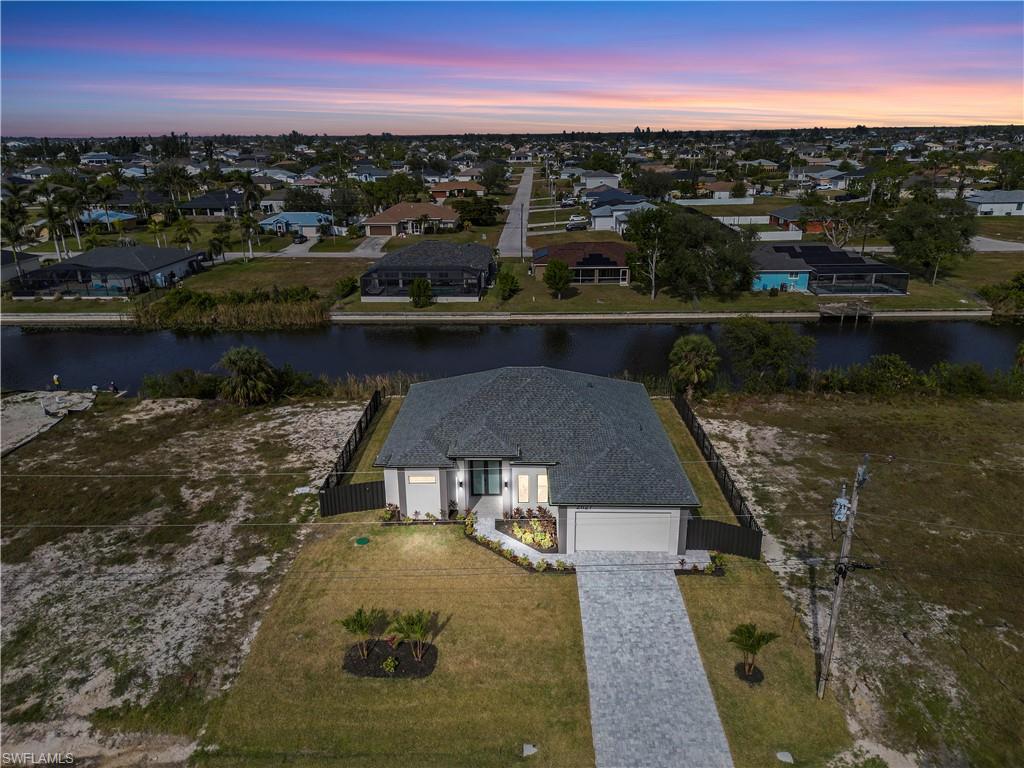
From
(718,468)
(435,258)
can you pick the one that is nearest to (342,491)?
(718,468)

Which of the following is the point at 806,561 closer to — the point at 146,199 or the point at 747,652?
the point at 747,652

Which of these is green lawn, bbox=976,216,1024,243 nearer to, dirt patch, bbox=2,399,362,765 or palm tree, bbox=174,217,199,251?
dirt patch, bbox=2,399,362,765

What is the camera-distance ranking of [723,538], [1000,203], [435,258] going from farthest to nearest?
1. [1000,203]
2. [435,258]
3. [723,538]

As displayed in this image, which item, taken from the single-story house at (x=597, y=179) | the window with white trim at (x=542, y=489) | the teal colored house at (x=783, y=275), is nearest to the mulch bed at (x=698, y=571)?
the window with white trim at (x=542, y=489)

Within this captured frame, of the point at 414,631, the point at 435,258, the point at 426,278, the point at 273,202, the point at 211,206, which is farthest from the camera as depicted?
the point at 273,202

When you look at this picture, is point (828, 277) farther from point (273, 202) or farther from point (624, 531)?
point (273, 202)

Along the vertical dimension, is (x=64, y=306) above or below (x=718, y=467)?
above

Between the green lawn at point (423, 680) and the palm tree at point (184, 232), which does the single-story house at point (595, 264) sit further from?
the green lawn at point (423, 680)
